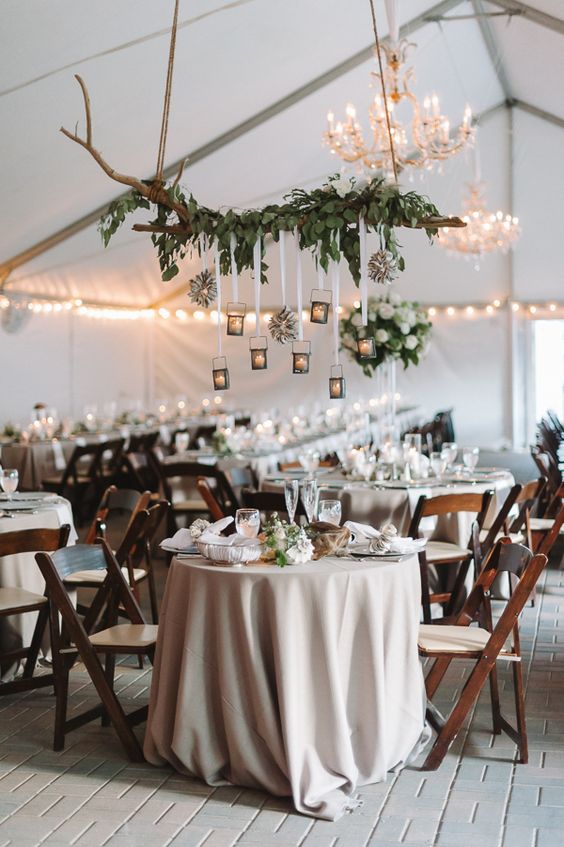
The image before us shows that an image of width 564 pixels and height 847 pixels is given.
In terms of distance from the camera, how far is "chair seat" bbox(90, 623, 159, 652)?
157 inches

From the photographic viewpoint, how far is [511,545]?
3973 mm

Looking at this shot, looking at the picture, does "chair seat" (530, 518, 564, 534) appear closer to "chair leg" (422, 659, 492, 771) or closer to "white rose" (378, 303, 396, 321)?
"white rose" (378, 303, 396, 321)

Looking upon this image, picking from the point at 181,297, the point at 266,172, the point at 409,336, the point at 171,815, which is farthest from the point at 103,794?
the point at 181,297

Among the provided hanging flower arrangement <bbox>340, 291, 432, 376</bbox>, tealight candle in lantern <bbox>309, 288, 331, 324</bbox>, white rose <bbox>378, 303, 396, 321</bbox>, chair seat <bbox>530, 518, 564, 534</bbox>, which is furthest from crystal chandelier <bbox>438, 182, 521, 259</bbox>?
tealight candle in lantern <bbox>309, 288, 331, 324</bbox>

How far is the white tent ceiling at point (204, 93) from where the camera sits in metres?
7.70

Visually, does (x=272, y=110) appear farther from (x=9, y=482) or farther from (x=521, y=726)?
(x=521, y=726)

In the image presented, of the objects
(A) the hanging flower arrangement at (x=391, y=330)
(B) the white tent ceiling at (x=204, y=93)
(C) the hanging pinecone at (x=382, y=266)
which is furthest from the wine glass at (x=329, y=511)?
(B) the white tent ceiling at (x=204, y=93)

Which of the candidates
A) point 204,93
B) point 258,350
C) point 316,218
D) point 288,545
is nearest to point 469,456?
point 258,350

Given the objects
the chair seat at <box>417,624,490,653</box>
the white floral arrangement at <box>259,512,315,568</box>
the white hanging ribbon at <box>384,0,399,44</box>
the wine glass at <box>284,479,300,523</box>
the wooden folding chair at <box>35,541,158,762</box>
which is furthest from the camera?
the white hanging ribbon at <box>384,0,399,44</box>

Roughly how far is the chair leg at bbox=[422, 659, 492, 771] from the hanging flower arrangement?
13.2 ft

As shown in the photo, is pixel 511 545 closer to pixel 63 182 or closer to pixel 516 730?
pixel 516 730

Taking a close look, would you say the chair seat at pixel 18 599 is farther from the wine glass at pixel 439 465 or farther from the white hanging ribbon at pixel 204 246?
the wine glass at pixel 439 465

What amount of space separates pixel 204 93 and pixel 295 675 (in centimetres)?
754

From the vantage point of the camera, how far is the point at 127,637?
13.5ft
